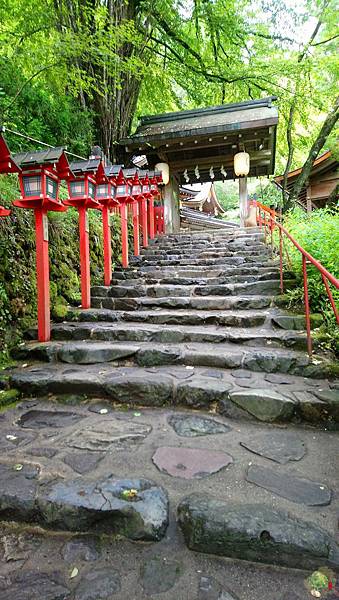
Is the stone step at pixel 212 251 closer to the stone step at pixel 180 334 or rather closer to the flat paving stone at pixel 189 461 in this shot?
the stone step at pixel 180 334

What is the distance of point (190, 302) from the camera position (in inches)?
192

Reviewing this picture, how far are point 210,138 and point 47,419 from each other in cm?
996

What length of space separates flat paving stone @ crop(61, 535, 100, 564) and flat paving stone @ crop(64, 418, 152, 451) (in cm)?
62

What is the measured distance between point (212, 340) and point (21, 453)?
2.32m

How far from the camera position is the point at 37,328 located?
163 inches

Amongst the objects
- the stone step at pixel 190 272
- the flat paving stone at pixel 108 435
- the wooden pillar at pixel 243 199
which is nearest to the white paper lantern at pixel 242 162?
the wooden pillar at pixel 243 199

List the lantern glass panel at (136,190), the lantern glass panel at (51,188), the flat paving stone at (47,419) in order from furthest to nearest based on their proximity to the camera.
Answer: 1. the lantern glass panel at (136,190)
2. the lantern glass panel at (51,188)
3. the flat paving stone at (47,419)

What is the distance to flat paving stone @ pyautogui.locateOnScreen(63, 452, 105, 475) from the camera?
1.99 meters

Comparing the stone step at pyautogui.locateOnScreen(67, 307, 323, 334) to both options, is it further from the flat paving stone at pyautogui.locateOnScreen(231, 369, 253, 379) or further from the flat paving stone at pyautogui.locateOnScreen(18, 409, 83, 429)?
the flat paving stone at pyautogui.locateOnScreen(18, 409, 83, 429)

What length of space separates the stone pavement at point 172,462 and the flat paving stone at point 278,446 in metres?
0.01

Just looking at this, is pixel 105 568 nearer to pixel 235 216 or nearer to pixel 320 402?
pixel 320 402

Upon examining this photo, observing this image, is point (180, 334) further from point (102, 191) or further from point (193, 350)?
point (102, 191)

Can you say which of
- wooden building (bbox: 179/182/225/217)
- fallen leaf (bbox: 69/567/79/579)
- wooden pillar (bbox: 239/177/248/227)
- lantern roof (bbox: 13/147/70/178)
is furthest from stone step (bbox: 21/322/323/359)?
wooden building (bbox: 179/182/225/217)

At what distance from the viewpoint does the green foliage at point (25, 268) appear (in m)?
3.88
